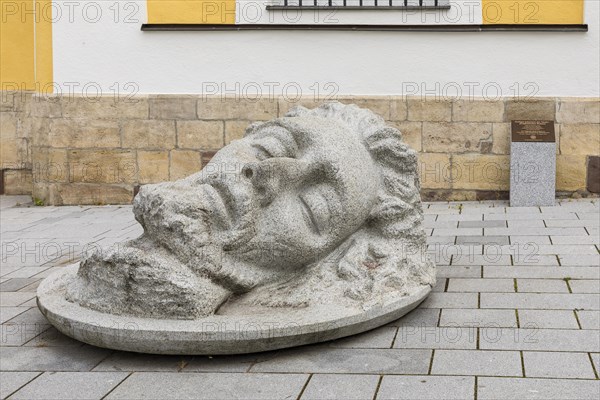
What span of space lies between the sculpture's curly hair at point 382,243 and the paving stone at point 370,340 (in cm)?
20

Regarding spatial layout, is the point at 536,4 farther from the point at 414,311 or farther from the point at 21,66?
the point at 21,66

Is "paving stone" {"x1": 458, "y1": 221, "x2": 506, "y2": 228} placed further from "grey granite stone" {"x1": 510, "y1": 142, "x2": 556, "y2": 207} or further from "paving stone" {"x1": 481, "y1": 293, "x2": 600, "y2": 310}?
"paving stone" {"x1": 481, "y1": 293, "x2": 600, "y2": 310}

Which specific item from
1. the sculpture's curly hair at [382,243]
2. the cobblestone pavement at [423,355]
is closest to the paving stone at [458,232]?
the cobblestone pavement at [423,355]

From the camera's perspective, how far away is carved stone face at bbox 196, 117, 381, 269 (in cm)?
451

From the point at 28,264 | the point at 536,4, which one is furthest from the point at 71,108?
the point at 536,4

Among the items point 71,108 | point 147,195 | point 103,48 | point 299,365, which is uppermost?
point 103,48

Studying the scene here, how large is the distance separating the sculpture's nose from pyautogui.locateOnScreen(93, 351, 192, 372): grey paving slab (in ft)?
3.24

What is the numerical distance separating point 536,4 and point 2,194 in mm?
7414

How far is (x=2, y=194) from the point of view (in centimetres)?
1151

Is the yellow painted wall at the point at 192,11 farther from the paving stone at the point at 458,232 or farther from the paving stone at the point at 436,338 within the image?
the paving stone at the point at 436,338

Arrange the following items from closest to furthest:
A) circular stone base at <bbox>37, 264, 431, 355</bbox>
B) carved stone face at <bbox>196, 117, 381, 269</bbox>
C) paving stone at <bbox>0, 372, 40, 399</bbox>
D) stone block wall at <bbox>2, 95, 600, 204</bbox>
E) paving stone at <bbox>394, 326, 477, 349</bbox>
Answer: paving stone at <bbox>0, 372, 40, 399</bbox> → circular stone base at <bbox>37, 264, 431, 355</bbox> → paving stone at <bbox>394, 326, 477, 349</bbox> → carved stone face at <bbox>196, 117, 381, 269</bbox> → stone block wall at <bbox>2, 95, 600, 204</bbox>

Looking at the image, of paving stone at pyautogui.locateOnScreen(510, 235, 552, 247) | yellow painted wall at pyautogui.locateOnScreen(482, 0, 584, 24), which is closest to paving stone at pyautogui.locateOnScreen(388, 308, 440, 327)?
paving stone at pyautogui.locateOnScreen(510, 235, 552, 247)

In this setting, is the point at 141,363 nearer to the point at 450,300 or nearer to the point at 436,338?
the point at 436,338

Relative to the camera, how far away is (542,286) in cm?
556
